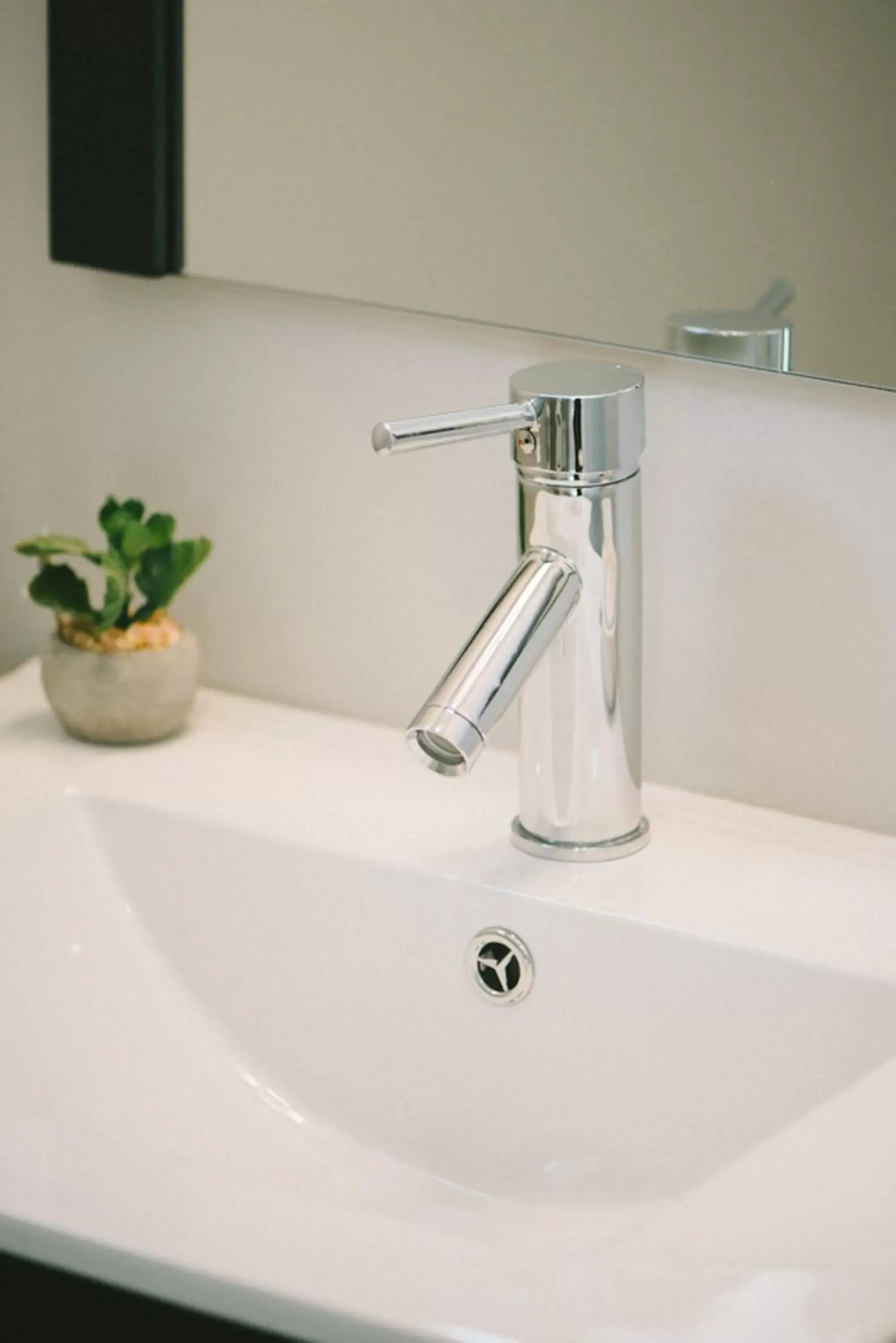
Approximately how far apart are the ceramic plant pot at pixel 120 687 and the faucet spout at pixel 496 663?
247mm

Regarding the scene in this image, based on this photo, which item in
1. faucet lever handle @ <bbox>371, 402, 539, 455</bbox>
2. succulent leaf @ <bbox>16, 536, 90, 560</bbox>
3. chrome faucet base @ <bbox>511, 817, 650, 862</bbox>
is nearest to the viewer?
faucet lever handle @ <bbox>371, 402, 539, 455</bbox>

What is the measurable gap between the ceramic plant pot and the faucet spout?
25 centimetres

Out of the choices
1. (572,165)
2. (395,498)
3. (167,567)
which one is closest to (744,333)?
(572,165)

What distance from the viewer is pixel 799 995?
30.8 inches

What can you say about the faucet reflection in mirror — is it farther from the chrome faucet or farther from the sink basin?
the sink basin

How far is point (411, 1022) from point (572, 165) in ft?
1.39

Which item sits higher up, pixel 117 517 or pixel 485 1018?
pixel 117 517

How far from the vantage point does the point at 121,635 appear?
0.97 metres

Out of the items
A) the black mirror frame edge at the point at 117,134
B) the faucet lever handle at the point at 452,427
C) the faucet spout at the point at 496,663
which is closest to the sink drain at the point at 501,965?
the faucet spout at the point at 496,663

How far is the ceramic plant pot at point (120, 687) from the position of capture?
96cm

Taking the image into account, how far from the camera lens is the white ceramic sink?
647 mm

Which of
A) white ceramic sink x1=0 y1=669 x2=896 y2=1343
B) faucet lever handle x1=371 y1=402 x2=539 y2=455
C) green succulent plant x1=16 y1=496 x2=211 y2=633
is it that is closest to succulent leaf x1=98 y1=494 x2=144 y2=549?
green succulent plant x1=16 y1=496 x2=211 y2=633

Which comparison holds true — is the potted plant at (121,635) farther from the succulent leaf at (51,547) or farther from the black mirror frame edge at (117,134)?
the black mirror frame edge at (117,134)

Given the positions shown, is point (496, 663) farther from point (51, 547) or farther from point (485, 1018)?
point (51, 547)
